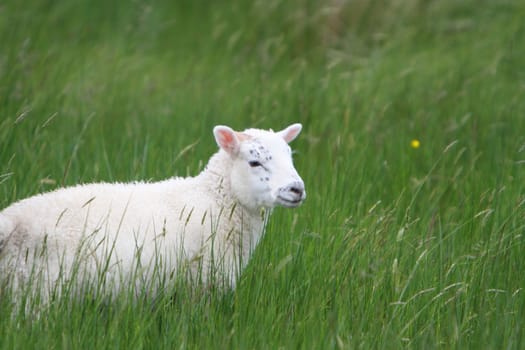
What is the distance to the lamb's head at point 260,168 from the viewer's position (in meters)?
4.82

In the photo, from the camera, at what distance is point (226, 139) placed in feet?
16.9

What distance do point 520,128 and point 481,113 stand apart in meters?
0.44

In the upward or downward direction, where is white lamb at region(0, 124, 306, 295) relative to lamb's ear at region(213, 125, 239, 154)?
downward

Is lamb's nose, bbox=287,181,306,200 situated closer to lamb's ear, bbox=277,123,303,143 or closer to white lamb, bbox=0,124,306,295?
white lamb, bbox=0,124,306,295

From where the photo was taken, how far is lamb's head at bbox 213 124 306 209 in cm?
Answer: 482

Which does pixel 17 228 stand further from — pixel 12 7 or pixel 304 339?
pixel 12 7

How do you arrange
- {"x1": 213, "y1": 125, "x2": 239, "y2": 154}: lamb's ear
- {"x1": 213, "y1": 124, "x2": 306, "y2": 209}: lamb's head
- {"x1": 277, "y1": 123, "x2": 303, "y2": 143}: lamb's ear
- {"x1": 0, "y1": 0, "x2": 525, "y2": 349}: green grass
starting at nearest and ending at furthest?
1. {"x1": 0, "y1": 0, "x2": 525, "y2": 349}: green grass
2. {"x1": 213, "y1": 124, "x2": 306, "y2": 209}: lamb's head
3. {"x1": 213, "y1": 125, "x2": 239, "y2": 154}: lamb's ear
4. {"x1": 277, "y1": 123, "x2": 303, "y2": 143}: lamb's ear

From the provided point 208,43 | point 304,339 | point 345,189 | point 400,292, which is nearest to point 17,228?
point 304,339

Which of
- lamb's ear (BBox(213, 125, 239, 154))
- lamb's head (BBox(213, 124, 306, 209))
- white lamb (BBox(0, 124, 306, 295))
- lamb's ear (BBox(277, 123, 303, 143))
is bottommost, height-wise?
white lamb (BBox(0, 124, 306, 295))

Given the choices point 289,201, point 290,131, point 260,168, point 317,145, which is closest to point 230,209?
point 260,168

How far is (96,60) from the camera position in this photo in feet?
30.4

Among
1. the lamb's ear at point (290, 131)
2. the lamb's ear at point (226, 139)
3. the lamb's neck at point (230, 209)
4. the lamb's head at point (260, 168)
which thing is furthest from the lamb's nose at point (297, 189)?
the lamb's ear at point (290, 131)

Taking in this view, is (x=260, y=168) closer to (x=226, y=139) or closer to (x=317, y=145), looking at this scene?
(x=226, y=139)

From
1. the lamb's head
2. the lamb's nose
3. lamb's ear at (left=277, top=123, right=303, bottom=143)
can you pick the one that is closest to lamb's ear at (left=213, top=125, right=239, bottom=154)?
the lamb's head
